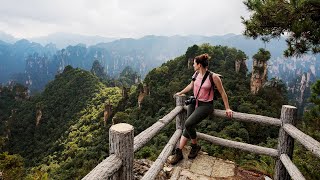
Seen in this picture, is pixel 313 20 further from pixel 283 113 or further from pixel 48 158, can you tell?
pixel 48 158

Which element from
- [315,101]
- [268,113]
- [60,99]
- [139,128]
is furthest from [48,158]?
[315,101]

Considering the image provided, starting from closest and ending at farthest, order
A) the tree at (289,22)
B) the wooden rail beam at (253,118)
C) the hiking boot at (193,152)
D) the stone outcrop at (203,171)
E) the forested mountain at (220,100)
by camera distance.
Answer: the tree at (289,22) < the wooden rail beam at (253,118) < the stone outcrop at (203,171) < the hiking boot at (193,152) < the forested mountain at (220,100)

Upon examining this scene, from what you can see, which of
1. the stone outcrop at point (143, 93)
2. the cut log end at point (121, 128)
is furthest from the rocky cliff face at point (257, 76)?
the cut log end at point (121, 128)

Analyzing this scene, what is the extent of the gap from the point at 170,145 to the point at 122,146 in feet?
6.52

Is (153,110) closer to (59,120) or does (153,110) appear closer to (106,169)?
(59,120)

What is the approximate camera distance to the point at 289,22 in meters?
3.67

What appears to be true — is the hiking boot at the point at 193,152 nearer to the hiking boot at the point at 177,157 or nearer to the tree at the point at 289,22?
the hiking boot at the point at 177,157

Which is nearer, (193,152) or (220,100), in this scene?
(193,152)

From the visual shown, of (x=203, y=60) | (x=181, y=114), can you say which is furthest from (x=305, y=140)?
(x=181, y=114)

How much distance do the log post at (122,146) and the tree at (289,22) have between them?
7.68 ft

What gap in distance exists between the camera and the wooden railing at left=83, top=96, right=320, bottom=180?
2544 millimetres

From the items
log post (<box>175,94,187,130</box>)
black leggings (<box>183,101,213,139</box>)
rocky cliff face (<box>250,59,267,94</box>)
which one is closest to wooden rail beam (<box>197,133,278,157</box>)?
log post (<box>175,94,187,130</box>)

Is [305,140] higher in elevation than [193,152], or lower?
higher

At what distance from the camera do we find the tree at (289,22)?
3354 mm
